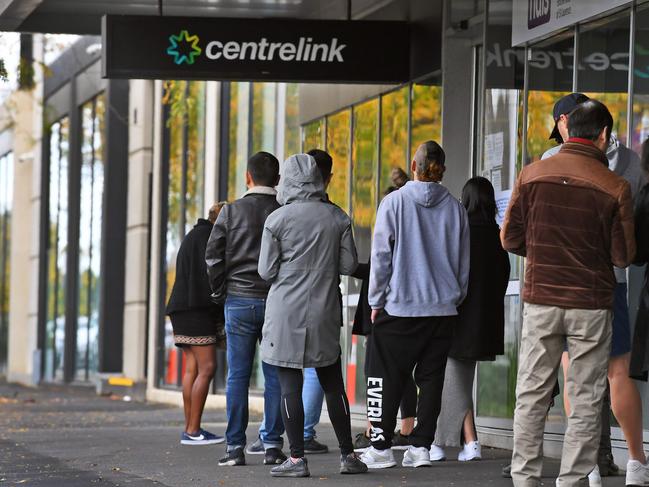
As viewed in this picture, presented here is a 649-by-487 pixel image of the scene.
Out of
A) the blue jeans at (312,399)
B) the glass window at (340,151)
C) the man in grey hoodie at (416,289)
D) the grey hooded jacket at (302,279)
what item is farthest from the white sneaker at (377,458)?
the glass window at (340,151)

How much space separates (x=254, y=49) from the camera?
11.7 m

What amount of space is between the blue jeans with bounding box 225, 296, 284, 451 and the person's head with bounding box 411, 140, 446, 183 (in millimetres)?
1413

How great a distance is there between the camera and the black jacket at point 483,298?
9.17 m

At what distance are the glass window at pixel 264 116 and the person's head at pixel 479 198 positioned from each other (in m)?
8.39

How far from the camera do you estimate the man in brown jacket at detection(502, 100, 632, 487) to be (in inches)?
274

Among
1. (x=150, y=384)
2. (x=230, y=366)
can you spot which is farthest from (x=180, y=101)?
(x=230, y=366)

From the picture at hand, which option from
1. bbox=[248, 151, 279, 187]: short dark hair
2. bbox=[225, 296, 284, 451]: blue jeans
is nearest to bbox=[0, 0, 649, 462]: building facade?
bbox=[225, 296, 284, 451]: blue jeans

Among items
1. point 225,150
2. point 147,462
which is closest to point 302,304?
point 147,462

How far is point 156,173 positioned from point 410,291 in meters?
12.8

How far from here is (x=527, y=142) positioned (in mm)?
11094

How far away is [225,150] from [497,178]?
7881mm

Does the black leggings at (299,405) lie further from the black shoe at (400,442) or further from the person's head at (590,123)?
the person's head at (590,123)

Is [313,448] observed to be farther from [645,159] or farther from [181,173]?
[181,173]

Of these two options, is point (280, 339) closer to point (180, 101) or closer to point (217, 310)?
point (217, 310)
